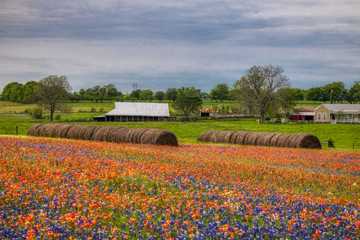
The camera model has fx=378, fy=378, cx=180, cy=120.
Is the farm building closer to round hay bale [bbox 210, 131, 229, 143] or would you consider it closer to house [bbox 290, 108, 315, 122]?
house [bbox 290, 108, 315, 122]

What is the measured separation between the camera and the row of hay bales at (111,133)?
89.6ft

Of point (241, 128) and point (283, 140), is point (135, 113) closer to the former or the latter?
point (241, 128)

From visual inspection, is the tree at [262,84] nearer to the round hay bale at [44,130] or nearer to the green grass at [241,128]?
the green grass at [241,128]

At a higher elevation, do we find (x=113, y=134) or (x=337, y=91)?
A: (x=337, y=91)

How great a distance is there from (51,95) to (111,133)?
247 ft

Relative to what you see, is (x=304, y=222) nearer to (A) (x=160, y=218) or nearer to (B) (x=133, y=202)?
(A) (x=160, y=218)

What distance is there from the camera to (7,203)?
840 cm

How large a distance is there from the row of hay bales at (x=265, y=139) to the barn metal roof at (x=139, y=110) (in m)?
57.8

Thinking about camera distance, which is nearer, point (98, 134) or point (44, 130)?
point (98, 134)

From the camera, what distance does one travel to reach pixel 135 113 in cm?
9544

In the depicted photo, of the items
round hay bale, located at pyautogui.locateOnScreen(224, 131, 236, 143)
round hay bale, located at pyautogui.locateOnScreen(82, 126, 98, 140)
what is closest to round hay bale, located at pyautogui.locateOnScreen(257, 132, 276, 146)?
round hay bale, located at pyautogui.locateOnScreen(224, 131, 236, 143)

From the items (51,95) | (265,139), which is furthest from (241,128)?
(51,95)

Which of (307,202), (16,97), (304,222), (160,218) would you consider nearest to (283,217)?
(304,222)

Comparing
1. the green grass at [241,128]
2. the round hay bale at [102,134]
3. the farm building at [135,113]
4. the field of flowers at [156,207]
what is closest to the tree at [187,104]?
the farm building at [135,113]
